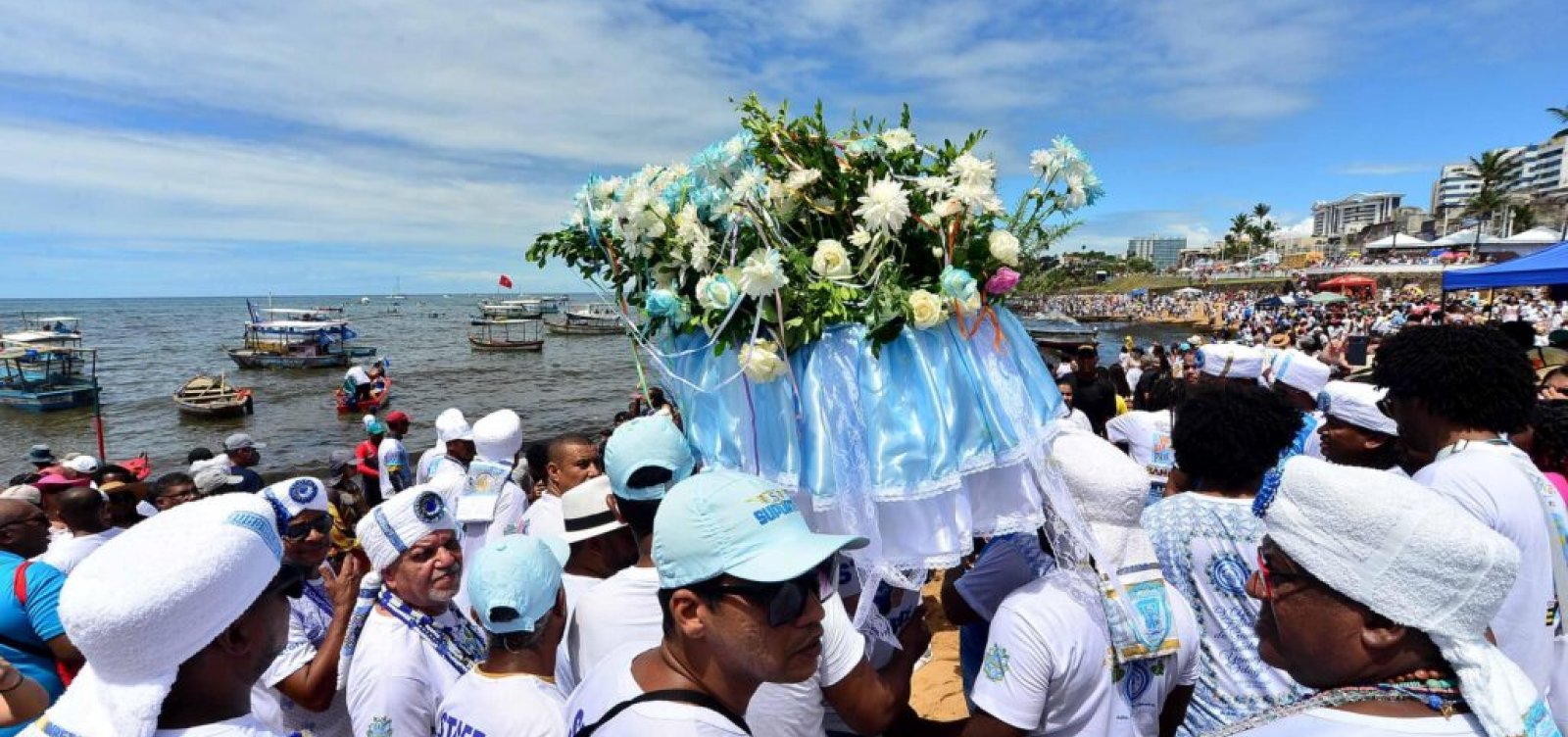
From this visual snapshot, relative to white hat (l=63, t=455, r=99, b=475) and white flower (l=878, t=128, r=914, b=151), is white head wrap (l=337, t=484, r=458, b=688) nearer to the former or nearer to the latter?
white flower (l=878, t=128, r=914, b=151)

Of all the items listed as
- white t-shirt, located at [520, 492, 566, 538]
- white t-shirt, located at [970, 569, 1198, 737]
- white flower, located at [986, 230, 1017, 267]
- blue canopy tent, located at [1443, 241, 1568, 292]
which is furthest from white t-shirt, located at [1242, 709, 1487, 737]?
blue canopy tent, located at [1443, 241, 1568, 292]

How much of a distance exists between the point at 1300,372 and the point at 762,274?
15.5 feet

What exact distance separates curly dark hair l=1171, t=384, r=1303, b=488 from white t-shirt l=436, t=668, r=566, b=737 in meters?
2.35

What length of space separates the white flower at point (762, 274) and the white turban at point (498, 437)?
4095mm

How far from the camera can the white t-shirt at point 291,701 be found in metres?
2.65

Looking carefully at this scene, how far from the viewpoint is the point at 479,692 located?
7.09ft

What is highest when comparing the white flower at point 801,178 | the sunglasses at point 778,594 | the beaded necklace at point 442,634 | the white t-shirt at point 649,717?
the white flower at point 801,178

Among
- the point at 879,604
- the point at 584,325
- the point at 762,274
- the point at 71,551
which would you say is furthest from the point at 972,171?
the point at 584,325

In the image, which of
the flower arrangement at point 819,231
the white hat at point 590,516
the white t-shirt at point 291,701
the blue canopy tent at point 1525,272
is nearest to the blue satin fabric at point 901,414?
the flower arrangement at point 819,231

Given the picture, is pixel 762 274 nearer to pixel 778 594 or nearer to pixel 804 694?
pixel 778 594

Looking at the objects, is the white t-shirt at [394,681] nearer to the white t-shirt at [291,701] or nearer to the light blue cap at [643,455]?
the white t-shirt at [291,701]

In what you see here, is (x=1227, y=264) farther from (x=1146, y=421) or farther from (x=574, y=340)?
(x=1146, y=421)

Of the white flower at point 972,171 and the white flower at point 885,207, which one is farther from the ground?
the white flower at point 972,171

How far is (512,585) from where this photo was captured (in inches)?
86.5
